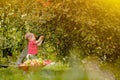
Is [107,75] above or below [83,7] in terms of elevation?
below

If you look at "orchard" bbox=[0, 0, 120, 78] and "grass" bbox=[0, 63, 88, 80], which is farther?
"grass" bbox=[0, 63, 88, 80]

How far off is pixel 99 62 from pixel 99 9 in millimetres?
1738

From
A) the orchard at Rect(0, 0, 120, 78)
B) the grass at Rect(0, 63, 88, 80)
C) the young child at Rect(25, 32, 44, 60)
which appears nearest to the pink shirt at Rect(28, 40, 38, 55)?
the young child at Rect(25, 32, 44, 60)

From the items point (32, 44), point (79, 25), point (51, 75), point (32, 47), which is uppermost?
point (79, 25)

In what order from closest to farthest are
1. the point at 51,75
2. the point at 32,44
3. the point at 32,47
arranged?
the point at 32,44 → the point at 32,47 → the point at 51,75

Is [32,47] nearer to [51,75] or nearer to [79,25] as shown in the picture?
[51,75]

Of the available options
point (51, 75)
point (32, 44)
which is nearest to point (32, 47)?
point (32, 44)

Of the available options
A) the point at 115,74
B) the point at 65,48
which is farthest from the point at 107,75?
the point at 65,48

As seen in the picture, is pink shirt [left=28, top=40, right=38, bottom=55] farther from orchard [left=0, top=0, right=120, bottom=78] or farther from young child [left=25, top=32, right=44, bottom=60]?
orchard [left=0, top=0, right=120, bottom=78]

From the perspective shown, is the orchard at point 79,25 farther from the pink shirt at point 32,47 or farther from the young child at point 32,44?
the pink shirt at point 32,47

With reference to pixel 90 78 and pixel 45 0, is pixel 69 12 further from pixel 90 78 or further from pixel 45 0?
pixel 90 78

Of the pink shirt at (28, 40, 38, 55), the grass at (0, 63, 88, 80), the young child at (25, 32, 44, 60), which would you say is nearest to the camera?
the grass at (0, 63, 88, 80)

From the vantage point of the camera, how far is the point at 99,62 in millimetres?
10781

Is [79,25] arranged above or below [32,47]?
above
